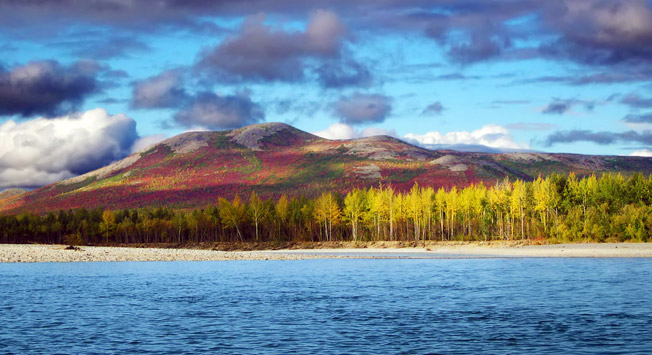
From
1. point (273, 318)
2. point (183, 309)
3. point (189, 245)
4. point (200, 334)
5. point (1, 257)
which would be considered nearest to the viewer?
point (200, 334)

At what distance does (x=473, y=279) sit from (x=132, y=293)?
1122 inches

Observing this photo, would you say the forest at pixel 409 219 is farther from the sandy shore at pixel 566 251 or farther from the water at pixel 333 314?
the water at pixel 333 314

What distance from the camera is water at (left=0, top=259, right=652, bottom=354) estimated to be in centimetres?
2514

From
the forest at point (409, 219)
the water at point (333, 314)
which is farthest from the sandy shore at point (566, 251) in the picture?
the water at point (333, 314)

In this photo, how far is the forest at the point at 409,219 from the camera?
114 metres

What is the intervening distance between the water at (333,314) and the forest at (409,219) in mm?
60925

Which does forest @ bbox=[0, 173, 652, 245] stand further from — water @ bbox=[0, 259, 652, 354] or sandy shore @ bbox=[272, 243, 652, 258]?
water @ bbox=[0, 259, 652, 354]

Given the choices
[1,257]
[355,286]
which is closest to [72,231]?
[1,257]

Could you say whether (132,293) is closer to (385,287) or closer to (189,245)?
(385,287)

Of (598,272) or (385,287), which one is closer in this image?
(385,287)

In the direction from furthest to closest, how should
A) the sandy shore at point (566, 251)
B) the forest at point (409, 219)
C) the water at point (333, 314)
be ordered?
the forest at point (409, 219) < the sandy shore at point (566, 251) < the water at point (333, 314)

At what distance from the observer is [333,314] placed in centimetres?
3369

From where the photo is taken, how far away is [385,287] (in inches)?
1901

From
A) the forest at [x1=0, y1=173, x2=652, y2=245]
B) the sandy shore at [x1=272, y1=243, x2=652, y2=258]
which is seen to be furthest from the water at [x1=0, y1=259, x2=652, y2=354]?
the forest at [x1=0, y1=173, x2=652, y2=245]
